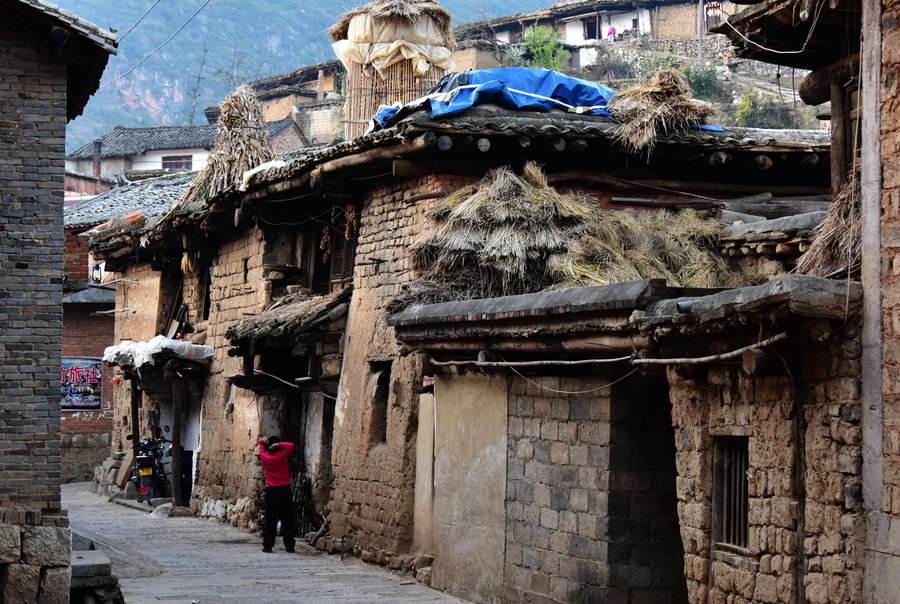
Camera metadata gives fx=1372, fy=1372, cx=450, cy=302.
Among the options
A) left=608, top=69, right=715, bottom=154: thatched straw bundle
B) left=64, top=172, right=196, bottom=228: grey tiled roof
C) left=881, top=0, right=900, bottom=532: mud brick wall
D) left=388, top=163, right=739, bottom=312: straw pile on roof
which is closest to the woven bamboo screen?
left=608, top=69, right=715, bottom=154: thatched straw bundle

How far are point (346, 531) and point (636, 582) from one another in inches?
234

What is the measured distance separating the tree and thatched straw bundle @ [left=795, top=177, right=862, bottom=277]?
110 feet

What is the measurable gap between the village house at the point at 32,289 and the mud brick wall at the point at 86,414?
19419mm

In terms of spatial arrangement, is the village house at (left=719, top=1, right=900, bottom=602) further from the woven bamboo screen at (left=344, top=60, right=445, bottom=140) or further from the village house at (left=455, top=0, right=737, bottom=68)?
the village house at (left=455, top=0, right=737, bottom=68)

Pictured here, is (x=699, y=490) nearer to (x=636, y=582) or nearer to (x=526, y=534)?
(x=636, y=582)

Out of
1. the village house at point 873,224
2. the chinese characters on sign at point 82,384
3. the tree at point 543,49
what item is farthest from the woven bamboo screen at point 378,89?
the tree at point 543,49

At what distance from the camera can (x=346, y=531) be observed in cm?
1565

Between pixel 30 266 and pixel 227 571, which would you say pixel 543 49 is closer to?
pixel 227 571

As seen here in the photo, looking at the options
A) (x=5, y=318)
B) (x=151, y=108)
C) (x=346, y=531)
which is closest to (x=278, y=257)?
(x=346, y=531)

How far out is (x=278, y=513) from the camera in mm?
16234

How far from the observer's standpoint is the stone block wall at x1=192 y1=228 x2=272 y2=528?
19.1 m

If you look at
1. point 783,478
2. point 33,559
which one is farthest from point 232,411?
point 783,478

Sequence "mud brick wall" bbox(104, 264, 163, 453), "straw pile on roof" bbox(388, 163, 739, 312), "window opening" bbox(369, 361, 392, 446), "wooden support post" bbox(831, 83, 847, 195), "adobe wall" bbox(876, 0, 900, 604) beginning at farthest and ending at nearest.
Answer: "mud brick wall" bbox(104, 264, 163, 453) < "window opening" bbox(369, 361, 392, 446) < "straw pile on roof" bbox(388, 163, 739, 312) < "wooden support post" bbox(831, 83, 847, 195) < "adobe wall" bbox(876, 0, 900, 604)

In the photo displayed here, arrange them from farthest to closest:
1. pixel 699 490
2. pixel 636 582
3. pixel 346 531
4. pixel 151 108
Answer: pixel 151 108, pixel 346 531, pixel 636 582, pixel 699 490
